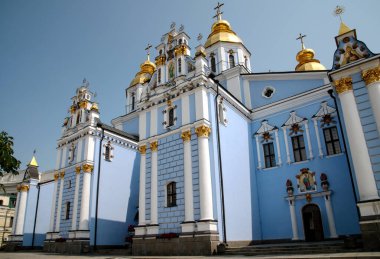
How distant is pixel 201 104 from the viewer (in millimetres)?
16172

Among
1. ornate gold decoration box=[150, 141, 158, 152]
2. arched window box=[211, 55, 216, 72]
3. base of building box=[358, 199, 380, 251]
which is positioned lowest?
base of building box=[358, 199, 380, 251]

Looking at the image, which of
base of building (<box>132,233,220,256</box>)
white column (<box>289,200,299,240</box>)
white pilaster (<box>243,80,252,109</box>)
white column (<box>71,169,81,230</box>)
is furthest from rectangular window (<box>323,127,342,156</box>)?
white column (<box>71,169,81,230</box>)

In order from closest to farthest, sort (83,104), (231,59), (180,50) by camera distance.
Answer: (180,50) → (83,104) → (231,59)

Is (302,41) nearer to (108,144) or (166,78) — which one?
(166,78)

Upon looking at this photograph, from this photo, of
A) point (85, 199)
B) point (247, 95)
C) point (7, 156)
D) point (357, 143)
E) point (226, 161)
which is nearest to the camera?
point (7, 156)

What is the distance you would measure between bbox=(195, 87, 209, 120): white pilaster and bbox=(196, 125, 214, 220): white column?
0.67 meters

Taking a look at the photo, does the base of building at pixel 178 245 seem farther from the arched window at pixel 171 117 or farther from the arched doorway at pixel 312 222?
the arched window at pixel 171 117

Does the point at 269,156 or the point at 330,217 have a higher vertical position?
the point at 269,156

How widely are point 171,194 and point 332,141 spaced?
31.4ft

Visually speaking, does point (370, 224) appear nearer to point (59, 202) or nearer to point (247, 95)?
point (247, 95)

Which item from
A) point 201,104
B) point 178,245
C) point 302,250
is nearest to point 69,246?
point 178,245

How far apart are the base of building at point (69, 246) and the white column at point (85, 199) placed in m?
0.93

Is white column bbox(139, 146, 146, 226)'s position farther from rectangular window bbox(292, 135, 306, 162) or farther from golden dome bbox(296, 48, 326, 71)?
golden dome bbox(296, 48, 326, 71)

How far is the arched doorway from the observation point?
16.3 meters
